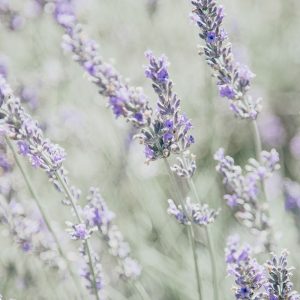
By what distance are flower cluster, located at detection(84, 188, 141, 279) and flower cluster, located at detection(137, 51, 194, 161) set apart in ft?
1.36

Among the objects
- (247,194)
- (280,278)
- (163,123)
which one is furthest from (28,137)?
(280,278)

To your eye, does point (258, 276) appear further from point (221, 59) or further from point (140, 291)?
point (140, 291)

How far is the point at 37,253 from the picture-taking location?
2691 millimetres

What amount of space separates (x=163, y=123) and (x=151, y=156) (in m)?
0.11

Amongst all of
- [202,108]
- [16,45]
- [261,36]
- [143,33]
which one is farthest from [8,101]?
[16,45]

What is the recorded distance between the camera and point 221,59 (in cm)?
195

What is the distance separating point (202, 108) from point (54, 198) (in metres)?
1.34

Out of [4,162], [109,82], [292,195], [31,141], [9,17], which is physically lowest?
[31,141]

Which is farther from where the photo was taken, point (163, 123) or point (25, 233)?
point (25, 233)

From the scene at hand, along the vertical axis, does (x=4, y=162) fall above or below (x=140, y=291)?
above

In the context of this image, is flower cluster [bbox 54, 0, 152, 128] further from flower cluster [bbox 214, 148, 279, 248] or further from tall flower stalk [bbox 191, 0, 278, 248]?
flower cluster [bbox 214, 148, 279, 248]

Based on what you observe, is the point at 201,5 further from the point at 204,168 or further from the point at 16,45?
the point at 16,45

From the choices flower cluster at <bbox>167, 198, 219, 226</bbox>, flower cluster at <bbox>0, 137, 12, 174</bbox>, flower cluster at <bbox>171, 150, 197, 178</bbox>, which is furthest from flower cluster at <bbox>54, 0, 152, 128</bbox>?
flower cluster at <bbox>0, 137, 12, 174</bbox>

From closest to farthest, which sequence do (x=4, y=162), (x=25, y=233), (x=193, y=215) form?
(x=193, y=215)
(x=25, y=233)
(x=4, y=162)
